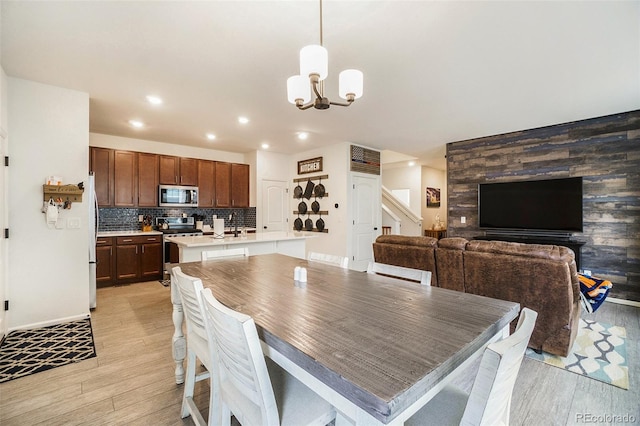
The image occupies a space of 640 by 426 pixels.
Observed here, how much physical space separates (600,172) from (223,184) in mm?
6539

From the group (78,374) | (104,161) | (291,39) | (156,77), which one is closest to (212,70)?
(156,77)

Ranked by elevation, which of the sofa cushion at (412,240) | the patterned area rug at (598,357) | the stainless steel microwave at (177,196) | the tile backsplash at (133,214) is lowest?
the patterned area rug at (598,357)

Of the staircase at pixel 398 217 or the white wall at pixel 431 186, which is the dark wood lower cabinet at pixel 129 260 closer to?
the staircase at pixel 398 217

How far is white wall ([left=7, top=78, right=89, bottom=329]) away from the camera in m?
2.94

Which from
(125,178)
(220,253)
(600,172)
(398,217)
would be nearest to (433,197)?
(398,217)

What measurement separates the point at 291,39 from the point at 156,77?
1.59m

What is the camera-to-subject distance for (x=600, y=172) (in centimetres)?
402

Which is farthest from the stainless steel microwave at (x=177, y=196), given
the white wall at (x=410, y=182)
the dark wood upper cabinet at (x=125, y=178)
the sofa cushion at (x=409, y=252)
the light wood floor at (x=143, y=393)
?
the white wall at (x=410, y=182)

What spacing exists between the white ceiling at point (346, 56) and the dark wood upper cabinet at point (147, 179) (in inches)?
45.5

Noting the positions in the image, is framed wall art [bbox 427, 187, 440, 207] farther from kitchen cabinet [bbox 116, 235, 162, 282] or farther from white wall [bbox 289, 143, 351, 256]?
kitchen cabinet [bbox 116, 235, 162, 282]

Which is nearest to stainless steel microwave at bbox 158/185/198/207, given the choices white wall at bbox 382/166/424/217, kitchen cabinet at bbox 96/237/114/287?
kitchen cabinet at bbox 96/237/114/287

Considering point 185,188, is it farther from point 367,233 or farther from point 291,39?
point 291,39

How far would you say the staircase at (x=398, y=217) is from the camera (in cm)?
746

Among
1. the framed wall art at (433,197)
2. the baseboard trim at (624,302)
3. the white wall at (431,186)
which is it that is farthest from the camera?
the framed wall art at (433,197)
